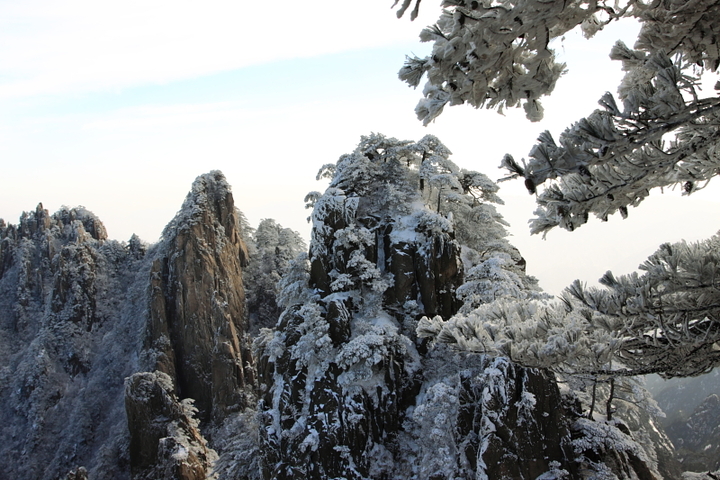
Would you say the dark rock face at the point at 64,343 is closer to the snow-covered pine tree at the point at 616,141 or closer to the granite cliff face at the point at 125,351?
the granite cliff face at the point at 125,351

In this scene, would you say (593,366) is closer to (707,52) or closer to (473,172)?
(707,52)

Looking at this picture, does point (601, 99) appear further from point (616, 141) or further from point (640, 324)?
point (640, 324)

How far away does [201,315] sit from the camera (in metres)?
30.6

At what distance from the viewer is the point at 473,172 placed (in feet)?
63.4

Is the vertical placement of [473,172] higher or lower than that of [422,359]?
higher

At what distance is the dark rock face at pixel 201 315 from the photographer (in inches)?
1150

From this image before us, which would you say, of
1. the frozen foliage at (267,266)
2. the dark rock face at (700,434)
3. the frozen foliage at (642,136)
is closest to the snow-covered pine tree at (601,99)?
the frozen foliage at (642,136)

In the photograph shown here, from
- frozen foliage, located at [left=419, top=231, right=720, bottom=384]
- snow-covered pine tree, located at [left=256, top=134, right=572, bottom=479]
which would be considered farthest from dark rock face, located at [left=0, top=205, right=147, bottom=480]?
frozen foliage, located at [left=419, top=231, right=720, bottom=384]

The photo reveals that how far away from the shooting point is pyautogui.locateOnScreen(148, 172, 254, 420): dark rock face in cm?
2920

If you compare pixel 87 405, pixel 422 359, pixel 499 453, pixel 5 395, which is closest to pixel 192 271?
pixel 87 405

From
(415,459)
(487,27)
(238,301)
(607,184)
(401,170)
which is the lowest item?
(415,459)

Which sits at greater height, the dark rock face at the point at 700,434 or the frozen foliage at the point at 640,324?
the frozen foliage at the point at 640,324

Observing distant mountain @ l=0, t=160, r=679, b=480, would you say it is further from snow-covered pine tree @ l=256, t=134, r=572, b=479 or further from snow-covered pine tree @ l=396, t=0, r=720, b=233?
snow-covered pine tree @ l=396, t=0, r=720, b=233

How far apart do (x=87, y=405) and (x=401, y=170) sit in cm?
2580
